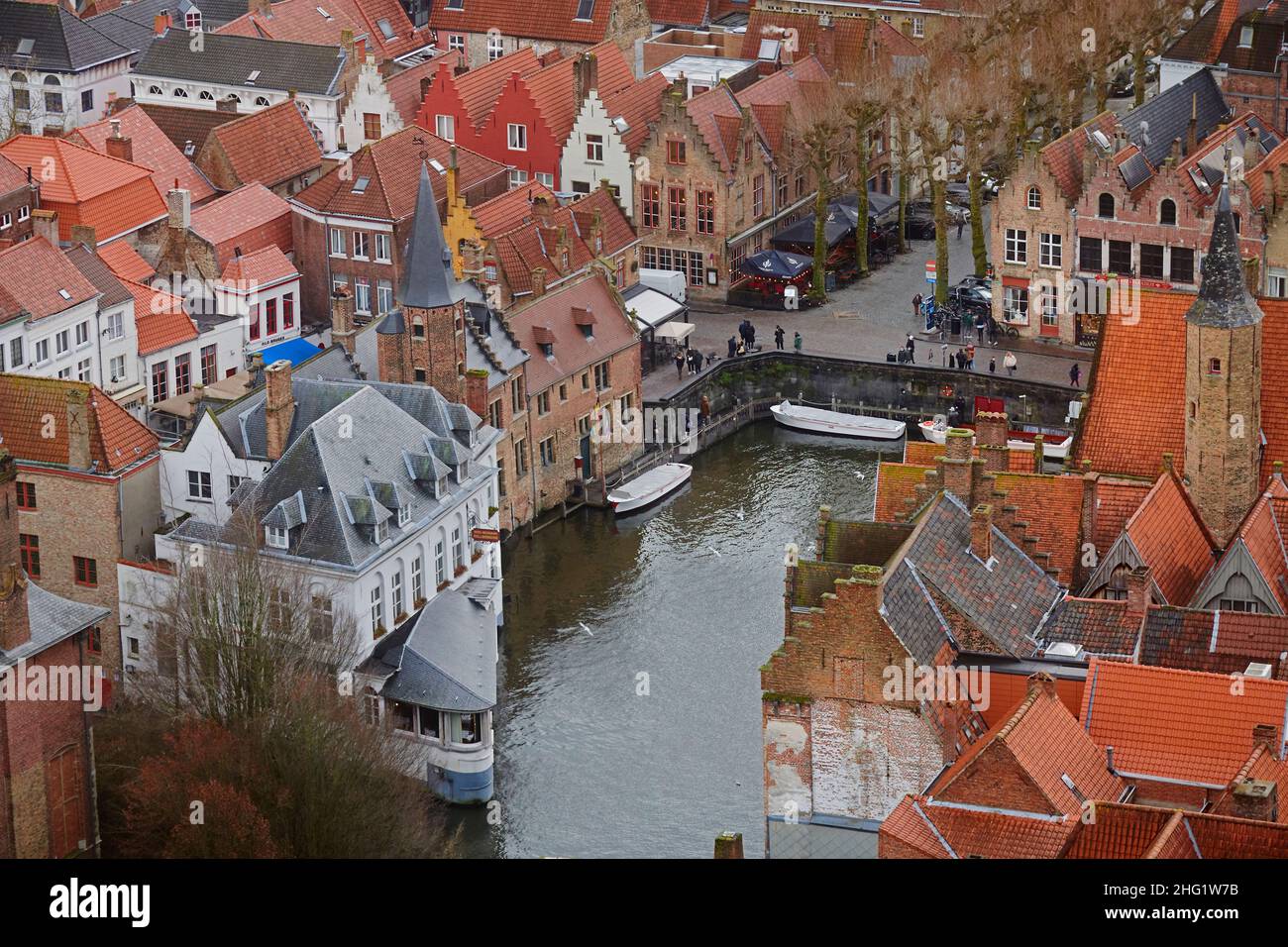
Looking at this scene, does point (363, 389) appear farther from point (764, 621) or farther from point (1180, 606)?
point (1180, 606)

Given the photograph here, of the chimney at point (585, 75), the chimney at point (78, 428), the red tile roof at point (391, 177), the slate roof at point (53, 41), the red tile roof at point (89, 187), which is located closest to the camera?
the chimney at point (78, 428)

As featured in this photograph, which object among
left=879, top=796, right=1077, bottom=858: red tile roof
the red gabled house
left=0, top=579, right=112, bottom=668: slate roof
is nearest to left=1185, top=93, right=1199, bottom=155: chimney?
the red gabled house

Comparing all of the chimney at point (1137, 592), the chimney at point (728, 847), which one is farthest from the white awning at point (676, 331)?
the chimney at point (728, 847)

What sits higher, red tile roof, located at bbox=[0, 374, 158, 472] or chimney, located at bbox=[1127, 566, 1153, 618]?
red tile roof, located at bbox=[0, 374, 158, 472]

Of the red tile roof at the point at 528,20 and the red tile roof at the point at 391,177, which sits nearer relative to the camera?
the red tile roof at the point at 391,177

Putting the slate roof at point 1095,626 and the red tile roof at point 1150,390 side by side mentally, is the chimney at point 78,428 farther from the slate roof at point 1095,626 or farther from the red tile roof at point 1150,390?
the red tile roof at point 1150,390

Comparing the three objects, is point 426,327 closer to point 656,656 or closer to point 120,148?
point 656,656

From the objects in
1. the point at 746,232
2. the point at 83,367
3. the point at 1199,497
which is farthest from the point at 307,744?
the point at 746,232

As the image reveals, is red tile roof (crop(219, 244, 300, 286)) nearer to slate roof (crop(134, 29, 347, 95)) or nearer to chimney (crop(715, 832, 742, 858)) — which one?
slate roof (crop(134, 29, 347, 95))
